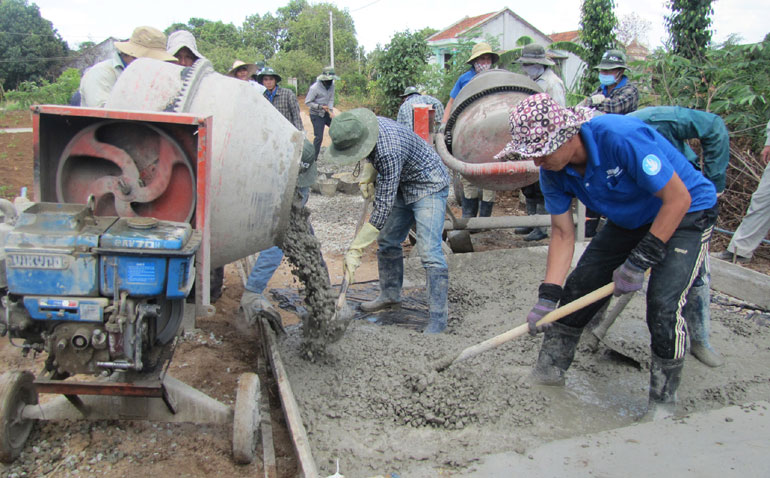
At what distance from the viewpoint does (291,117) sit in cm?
755

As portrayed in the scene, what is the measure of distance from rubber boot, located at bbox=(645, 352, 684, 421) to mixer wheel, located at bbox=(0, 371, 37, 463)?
9.27ft

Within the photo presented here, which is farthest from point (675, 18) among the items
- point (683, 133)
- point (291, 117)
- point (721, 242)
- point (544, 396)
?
point (544, 396)

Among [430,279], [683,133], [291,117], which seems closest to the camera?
[683,133]

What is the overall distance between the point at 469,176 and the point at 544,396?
7.87ft

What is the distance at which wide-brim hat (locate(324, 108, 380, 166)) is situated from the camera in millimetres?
3525

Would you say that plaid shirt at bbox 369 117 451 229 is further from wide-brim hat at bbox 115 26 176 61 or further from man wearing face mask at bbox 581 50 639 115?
man wearing face mask at bbox 581 50 639 115

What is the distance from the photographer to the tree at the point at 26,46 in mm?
36656

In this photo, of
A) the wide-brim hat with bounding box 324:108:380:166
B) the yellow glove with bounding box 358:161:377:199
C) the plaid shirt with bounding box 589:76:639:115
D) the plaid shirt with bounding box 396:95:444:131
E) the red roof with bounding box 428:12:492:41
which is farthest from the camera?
the red roof with bounding box 428:12:492:41

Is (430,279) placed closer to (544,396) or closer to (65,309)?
(544,396)

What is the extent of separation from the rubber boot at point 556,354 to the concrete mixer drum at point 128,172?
1988 mm

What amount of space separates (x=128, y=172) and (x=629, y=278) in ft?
7.60

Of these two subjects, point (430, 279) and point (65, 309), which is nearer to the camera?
point (65, 309)

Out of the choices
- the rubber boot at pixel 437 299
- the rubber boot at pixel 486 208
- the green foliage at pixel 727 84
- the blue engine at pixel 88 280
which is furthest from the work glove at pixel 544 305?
the green foliage at pixel 727 84

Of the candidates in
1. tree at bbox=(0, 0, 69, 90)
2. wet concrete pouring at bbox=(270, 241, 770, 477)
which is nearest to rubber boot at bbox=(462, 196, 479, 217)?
wet concrete pouring at bbox=(270, 241, 770, 477)
